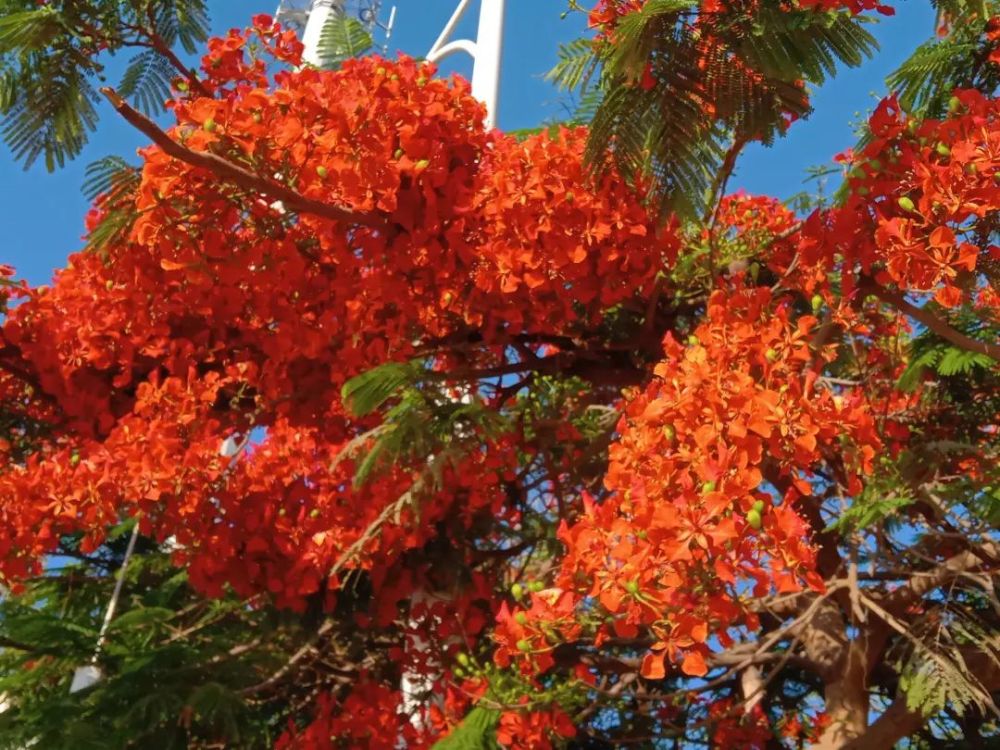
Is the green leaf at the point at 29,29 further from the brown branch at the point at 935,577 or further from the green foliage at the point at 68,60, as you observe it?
the brown branch at the point at 935,577

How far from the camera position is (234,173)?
2.62 metres

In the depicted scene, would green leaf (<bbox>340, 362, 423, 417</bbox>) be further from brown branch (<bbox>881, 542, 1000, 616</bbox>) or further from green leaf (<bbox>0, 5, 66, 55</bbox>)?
brown branch (<bbox>881, 542, 1000, 616</bbox>)

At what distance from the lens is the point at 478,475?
394 centimetres

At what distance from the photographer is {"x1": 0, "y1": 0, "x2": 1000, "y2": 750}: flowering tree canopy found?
244cm

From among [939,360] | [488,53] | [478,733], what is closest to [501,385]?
[478,733]

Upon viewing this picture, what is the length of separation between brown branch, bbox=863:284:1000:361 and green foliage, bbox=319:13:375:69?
228cm

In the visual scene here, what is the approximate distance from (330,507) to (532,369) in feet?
3.27

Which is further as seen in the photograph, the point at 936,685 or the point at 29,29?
the point at 29,29

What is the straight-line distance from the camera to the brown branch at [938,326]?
8.30 feet

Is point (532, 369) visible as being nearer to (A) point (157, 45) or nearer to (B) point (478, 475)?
(B) point (478, 475)

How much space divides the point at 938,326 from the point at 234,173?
1.91 metres

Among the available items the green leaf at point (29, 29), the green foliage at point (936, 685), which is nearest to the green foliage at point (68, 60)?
the green leaf at point (29, 29)

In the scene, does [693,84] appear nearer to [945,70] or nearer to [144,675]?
[945,70]

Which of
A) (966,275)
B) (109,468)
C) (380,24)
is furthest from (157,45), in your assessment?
(380,24)
